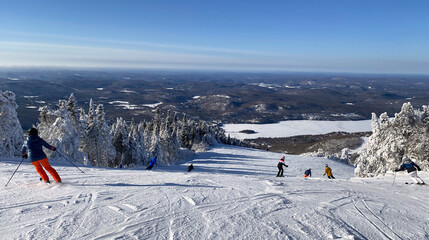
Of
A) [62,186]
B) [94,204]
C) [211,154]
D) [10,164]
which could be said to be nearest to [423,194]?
[94,204]

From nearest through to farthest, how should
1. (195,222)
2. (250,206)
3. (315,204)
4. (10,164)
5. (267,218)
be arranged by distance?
(195,222) → (267,218) → (250,206) → (315,204) → (10,164)

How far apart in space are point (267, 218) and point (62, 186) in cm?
640

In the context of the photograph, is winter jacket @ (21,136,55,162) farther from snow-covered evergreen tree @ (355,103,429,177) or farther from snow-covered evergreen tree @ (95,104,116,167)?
snow-covered evergreen tree @ (355,103,429,177)

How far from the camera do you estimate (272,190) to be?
917cm

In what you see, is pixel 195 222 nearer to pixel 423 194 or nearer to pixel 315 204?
pixel 315 204

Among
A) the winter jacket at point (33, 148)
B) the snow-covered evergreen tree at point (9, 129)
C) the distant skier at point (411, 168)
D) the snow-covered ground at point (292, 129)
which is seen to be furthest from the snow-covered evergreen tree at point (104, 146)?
the snow-covered ground at point (292, 129)

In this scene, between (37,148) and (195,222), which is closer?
(195,222)

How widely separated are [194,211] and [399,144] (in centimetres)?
2356

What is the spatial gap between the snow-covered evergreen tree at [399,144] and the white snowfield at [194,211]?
14.4 m

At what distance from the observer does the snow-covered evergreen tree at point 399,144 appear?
21.0 meters

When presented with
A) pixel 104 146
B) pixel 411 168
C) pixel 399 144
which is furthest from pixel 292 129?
pixel 411 168

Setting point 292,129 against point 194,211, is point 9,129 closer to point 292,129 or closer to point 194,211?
point 194,211

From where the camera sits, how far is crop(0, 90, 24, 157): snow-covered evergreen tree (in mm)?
17508

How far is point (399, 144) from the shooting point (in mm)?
22531
